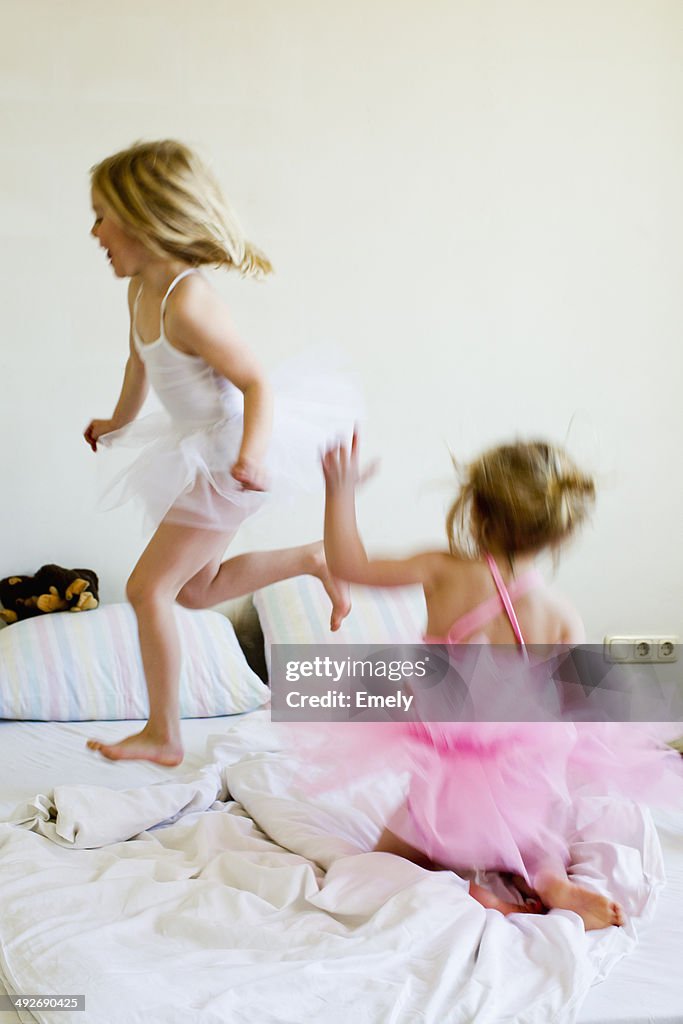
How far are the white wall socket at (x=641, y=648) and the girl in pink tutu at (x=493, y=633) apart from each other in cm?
113

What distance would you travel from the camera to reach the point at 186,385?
1.45 meters

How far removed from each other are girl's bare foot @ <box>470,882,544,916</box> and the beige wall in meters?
1.08

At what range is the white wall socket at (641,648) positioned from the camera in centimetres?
252

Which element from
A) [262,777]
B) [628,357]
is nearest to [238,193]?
[628,357]

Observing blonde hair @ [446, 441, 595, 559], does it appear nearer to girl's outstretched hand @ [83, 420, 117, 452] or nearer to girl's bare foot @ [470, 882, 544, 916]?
girl's bare foot @ [470, 882, 544, 916]

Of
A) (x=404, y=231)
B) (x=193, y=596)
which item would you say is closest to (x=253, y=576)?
(x=193, y=596)

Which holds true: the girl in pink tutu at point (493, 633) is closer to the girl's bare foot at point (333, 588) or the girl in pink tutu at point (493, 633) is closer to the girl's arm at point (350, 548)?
the girl's arm at point (350, 548)

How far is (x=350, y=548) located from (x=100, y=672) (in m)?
0.86

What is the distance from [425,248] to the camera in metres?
2.30

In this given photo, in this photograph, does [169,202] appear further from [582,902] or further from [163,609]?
[582,902]

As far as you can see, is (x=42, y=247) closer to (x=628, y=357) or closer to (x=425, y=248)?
(x=425, y=248)

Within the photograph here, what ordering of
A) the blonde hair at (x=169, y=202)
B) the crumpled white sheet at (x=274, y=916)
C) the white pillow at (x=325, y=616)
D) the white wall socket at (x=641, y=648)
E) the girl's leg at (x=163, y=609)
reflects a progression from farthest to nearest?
1. the white wall socket at (x=641, y=648)
2. the white pillow at (x=325, y=616)
3. the girl's leg at (x=163, y=609)
4. the blonde hair at (x=169, y=202)
5. the crumpled white sheet at (x=274, y=916)

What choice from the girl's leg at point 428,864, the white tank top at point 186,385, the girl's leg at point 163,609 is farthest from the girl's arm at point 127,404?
the girl's leg at point 428,864

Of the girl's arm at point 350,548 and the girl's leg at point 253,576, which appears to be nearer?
the girl's arm at point 350,548
